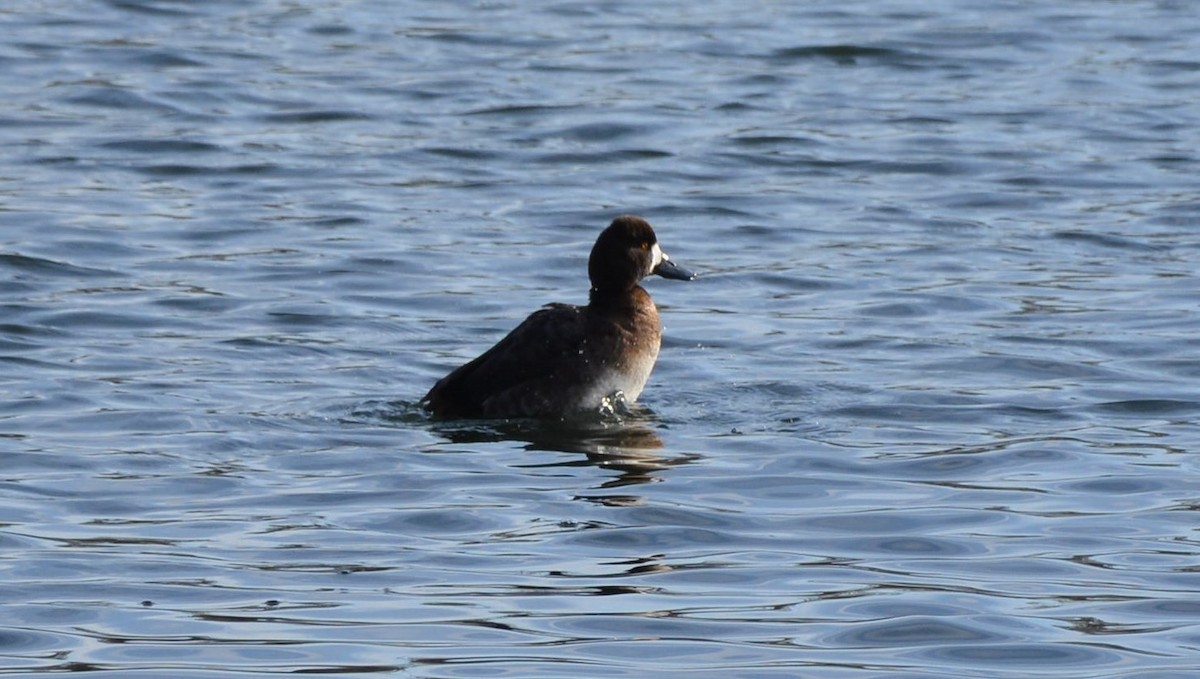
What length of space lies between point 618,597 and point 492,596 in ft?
1.27

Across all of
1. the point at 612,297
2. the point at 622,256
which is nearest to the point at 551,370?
the point at 612,297

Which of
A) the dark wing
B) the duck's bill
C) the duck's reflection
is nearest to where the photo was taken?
the duck's reflection

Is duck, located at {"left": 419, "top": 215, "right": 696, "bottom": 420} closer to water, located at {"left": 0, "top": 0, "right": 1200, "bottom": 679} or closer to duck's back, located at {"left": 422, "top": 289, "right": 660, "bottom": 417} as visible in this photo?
duck's back, located at {"left": 422, "top": 289, "right": 660, "bottom": 417}

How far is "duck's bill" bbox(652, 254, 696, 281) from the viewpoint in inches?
432

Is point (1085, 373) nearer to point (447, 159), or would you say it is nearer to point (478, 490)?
point (478, 490)

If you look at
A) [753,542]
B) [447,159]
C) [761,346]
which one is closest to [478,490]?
[753,542]

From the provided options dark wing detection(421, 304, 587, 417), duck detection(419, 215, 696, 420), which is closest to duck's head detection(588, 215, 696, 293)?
duck detection(419, 215, 696, 420)

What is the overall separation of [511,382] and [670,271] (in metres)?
1.34

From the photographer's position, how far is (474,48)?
21.9m

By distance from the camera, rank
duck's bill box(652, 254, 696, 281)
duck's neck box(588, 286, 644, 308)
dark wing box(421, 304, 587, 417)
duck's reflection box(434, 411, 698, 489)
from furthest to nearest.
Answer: duck's bill box(652, 254, 696, 281) → duck's neck box(588, 286, 644, 308) → dark wing box(421, 304, 587, 417) → duck's reflection box(434, 411, 698, 489)

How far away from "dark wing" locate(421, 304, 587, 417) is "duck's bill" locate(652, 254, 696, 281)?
94cm

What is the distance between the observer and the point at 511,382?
32.9 feet

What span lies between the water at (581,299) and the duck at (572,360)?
0.50 ft

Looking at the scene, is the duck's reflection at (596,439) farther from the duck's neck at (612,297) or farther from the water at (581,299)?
the duck's neck at (612,297)
